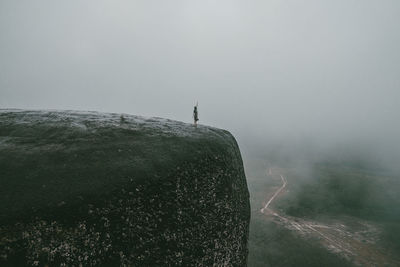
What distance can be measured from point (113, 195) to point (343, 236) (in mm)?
86536

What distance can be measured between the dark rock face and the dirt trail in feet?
224

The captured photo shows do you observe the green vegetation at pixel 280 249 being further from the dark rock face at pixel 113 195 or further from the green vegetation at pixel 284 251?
the dark rock face at pixel 113 195

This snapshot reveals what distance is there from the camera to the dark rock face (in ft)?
19.2

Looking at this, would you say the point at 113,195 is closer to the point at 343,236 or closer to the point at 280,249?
the point at 280,249

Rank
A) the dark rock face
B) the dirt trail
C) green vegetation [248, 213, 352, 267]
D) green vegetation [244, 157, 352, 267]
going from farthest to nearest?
the dirt trail → green vegetation [244, 157, 352, 267] → green vegetation [248, 213, 352, 267] → the dark rock face

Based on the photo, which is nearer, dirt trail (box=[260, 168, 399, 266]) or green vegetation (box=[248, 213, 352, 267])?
green vegetation (box=[248, 213, 352, 267])

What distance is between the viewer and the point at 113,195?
7.04 m

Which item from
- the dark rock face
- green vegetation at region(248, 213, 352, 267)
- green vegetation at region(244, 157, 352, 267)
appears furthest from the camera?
green vegetation at region(244, 157, 352, 267)

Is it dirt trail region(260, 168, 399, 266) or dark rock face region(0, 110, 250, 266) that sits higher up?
dark rock face region(0, 110, 250, 266)

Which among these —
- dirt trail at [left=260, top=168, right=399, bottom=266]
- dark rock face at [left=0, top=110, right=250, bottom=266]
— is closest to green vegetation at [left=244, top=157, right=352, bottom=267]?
dirt trail at [left=260, top=168, right=399, bottom=266]

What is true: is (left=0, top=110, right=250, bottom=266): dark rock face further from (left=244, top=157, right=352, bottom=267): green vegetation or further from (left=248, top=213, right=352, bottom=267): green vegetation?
(left=248, top=213, right=352, bottom=267): green vegetation

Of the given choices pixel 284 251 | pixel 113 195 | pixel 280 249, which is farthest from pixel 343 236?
pixel 113 195

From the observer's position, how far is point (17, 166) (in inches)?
267

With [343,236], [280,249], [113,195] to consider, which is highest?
[113,195]
